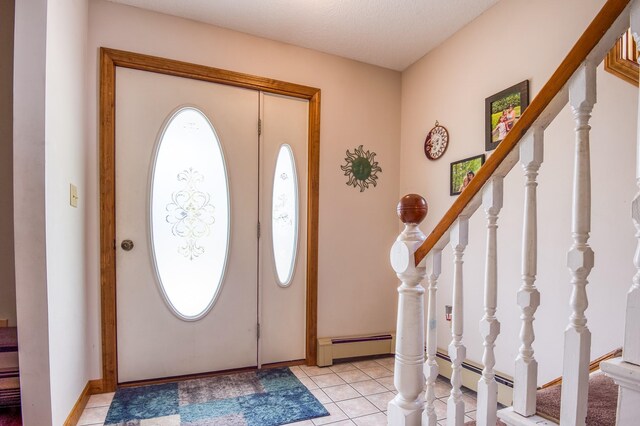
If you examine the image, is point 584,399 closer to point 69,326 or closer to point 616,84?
point 616,84

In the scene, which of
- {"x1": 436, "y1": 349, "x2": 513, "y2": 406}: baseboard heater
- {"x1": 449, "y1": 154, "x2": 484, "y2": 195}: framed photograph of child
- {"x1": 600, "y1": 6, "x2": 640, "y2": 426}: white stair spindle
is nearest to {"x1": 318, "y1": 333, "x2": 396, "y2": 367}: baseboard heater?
{"x1": 436, "y1": 349, "x2": 513, "y2": 406}: baseboard heater

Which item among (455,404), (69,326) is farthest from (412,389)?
(69,326)

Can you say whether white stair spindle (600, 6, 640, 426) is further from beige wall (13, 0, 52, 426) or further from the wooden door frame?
the wooden door frame

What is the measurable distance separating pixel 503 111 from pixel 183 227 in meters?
2.27

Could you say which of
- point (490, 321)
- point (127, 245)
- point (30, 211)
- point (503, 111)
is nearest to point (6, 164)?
point (30, 211)

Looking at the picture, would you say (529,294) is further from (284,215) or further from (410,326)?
(284,215)

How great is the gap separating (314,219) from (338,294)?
672mm

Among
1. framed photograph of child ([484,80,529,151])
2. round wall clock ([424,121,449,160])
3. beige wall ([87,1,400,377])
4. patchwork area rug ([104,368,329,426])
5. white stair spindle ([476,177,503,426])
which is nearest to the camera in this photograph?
white stair spindle ([476,177,503,426])

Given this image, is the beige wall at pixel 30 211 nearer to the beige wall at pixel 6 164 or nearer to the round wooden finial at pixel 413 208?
the beige wall at pixel 6 164

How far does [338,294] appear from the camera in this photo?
295cm

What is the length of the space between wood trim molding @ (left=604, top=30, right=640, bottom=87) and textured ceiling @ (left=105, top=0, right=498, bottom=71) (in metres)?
0.97

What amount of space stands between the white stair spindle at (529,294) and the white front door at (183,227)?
6.78 feet

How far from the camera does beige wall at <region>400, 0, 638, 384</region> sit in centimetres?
160

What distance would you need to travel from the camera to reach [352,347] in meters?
2.90
